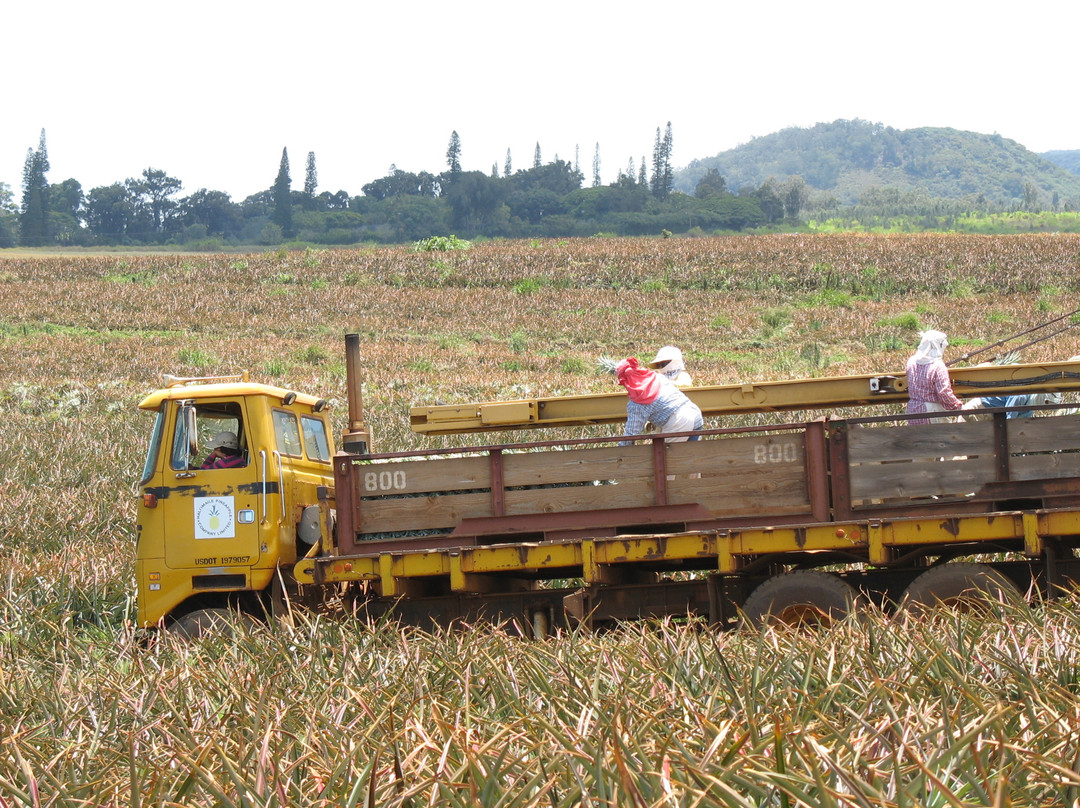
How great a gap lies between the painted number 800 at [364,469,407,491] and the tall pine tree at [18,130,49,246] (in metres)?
119

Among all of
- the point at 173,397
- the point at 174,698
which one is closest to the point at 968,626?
the point at 174,698

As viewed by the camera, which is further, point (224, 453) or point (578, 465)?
point (224, 453)

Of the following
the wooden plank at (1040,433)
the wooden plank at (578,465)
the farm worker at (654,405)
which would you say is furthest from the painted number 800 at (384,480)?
the wooden plank at (1040,433)

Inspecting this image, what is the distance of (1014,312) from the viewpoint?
32.3 m

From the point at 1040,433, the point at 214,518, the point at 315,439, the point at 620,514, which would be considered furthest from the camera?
the point at 315,439

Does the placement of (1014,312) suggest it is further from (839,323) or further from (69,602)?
(69,602)

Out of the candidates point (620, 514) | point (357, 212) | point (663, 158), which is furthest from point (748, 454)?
point (663, 158)

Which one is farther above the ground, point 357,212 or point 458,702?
point 357,212

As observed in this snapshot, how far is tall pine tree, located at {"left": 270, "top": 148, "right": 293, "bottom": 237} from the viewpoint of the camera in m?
128

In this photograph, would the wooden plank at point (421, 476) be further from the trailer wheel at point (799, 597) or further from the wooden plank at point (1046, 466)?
the wooden plank at point (1046, 466)

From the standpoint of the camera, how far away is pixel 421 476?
8.55 metres

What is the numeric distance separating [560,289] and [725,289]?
6.14m

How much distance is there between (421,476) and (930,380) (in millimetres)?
4165

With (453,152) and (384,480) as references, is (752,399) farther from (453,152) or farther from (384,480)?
(453,152)
